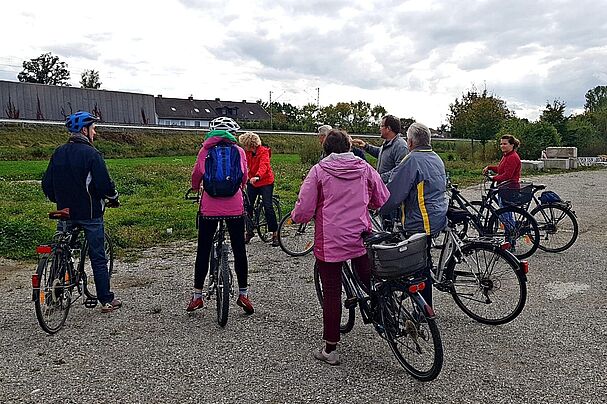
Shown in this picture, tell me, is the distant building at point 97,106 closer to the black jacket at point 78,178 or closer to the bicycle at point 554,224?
the bicycle at point 554,224

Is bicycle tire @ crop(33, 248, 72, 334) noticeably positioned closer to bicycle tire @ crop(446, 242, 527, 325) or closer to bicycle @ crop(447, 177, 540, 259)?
bicycle tire @ crop(446, 242, 527, 325)

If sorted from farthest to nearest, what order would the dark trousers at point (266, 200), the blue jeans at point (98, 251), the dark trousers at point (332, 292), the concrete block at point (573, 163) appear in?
the concrete block at point (573, 163), the dark trousers at point (266, 200), the blue jeans at point (98, 251), the dark trousers at point (332, 292)

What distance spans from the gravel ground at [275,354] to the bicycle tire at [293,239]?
5.60 ft

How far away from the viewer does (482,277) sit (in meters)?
5.60

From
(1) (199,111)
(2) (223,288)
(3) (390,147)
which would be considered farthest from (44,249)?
(1) (199,111)

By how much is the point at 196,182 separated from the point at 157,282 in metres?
2.17

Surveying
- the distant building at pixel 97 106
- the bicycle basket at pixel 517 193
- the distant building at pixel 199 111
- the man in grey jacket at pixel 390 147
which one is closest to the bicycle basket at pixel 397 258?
the man in grey jacket at pixel 390 147

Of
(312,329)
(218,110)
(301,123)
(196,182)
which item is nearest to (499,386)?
(312,329)

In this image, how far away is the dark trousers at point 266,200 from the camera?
931cm

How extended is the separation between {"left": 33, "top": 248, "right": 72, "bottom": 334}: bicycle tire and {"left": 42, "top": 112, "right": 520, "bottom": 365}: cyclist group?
393 millimetres

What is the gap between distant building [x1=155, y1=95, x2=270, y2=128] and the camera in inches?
3484

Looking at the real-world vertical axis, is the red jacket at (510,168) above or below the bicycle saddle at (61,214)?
above

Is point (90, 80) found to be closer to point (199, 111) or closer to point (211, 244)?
point (199, 111)

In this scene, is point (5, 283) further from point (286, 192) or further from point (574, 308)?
point (286, 192)
